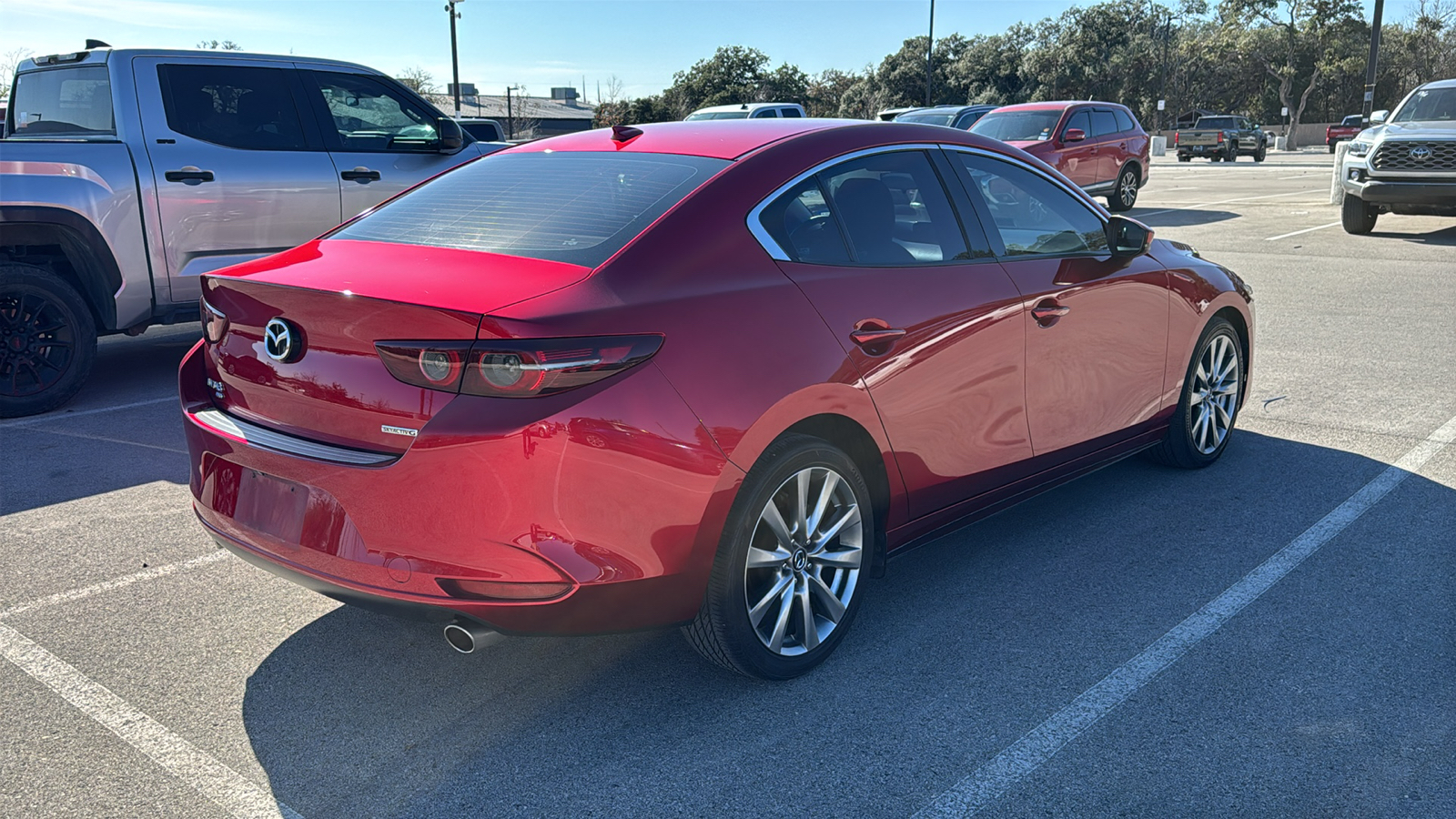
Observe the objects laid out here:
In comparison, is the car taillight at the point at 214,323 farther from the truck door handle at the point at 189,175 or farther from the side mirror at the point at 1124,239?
the truck door handle at the point at 189,175

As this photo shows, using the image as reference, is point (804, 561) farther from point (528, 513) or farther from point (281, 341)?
point (281, 341)

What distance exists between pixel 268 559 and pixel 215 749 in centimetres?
51

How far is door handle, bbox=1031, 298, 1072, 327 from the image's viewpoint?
417cm

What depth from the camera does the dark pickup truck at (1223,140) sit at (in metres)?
43.0

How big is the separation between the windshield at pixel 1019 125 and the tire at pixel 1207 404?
1271 centimetres

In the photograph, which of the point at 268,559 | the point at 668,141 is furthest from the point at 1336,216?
the point at 268,559

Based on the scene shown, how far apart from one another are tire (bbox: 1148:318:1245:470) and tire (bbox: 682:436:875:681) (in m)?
2.28

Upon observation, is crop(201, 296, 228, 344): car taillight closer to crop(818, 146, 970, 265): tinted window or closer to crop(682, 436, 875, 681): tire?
crop(682, 436, 875, 681): tire

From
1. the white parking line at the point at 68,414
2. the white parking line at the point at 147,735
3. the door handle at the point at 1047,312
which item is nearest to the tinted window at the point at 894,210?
the door handle at the point at 1047,312

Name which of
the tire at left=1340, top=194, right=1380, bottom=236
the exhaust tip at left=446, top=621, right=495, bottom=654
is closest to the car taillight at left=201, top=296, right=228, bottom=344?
the exhaust tip at left=446, top=621, right=495, bottom=654

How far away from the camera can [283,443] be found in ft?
10.2

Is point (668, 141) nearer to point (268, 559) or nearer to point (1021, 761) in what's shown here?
point (268, 559)

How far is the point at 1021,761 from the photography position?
9.76 feet

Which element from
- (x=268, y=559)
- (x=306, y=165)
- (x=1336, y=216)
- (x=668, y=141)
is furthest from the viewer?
(x=1336, y=216)
